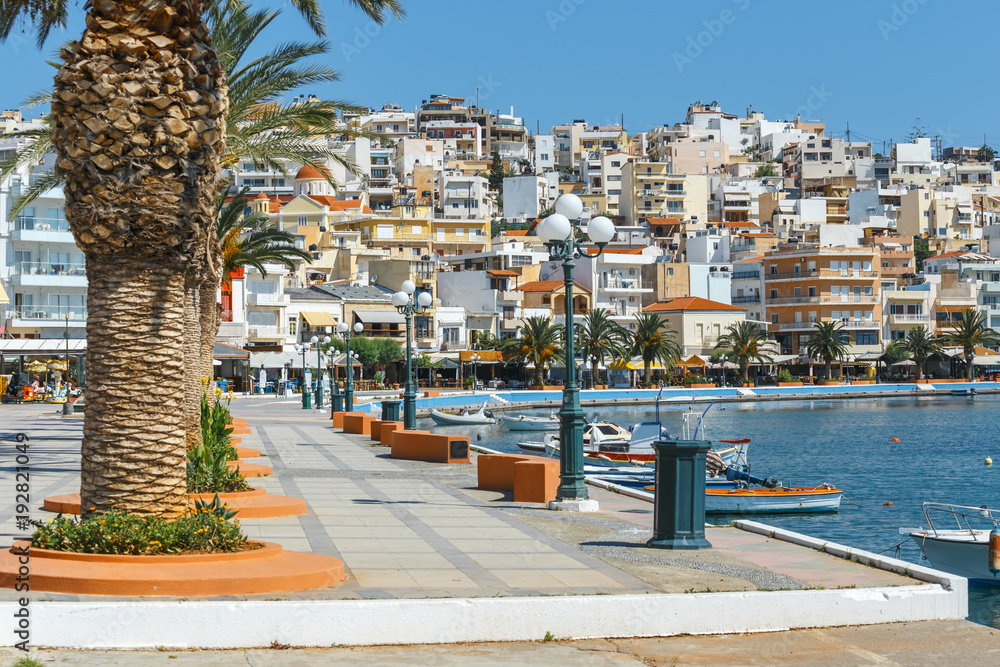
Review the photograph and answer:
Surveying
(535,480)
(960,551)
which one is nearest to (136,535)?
(535,480)

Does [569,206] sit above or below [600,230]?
above

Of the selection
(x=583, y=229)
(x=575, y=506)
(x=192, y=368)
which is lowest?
(x=575, y=506)

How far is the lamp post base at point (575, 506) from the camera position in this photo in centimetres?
1586

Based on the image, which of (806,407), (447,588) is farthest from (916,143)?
(447,588)

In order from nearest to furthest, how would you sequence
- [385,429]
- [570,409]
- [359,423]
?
[570,409] < [385,429] < [359,423]

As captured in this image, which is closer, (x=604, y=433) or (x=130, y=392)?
(x=130, y=392)

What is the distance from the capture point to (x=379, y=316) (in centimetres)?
8975

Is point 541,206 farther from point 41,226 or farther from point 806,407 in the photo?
point 41,226

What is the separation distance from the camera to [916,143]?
625 ft

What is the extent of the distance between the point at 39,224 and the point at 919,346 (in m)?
69.2

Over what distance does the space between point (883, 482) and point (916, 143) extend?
169m

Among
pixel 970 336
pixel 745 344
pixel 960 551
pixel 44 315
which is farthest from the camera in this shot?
pixel 970 336

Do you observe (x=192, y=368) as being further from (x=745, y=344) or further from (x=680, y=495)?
(x=745, y=344)

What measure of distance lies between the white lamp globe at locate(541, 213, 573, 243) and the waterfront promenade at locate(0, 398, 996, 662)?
12.6 feet
